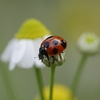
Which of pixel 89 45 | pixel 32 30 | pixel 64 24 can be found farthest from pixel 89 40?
pixel 64 24

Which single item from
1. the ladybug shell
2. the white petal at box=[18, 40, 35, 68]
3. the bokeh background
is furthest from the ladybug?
the bokeh background

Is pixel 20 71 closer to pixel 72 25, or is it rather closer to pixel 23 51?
pixel 72 25

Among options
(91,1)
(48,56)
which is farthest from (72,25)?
(48,56)

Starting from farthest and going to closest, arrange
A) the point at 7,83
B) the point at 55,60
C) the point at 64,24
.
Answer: the point at 64,24
the point at 7,83
the point at 55,60

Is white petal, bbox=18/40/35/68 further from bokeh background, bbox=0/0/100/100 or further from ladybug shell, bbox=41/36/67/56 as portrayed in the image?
bokeh background, bbox=0/0/100/100

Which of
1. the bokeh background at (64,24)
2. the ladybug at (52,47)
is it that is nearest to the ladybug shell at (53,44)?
the ladybug at (52,47)

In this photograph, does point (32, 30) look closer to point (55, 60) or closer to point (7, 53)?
point (7, 53)
